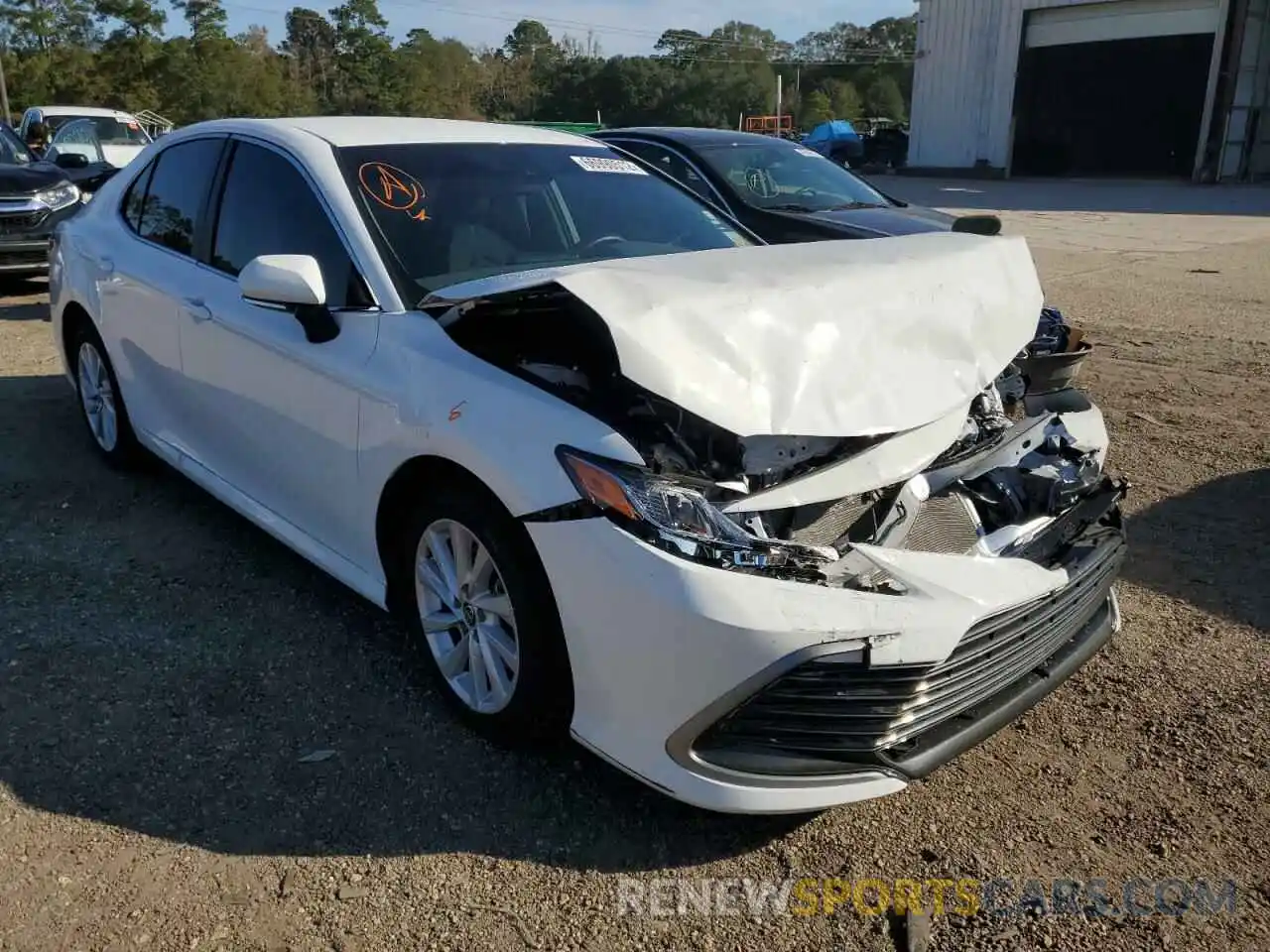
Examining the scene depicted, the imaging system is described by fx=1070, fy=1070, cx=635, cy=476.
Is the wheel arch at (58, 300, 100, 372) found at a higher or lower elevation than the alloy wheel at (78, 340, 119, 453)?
higher

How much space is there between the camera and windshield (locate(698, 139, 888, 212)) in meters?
8.09

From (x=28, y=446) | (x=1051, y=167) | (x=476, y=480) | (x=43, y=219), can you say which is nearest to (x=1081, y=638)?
(x=476, y=480)

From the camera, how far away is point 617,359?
2.67 metres

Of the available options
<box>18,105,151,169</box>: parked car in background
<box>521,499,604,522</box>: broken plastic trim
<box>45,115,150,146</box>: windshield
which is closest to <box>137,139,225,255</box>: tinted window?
<box>521,499,604,522</box>: broken plastic trim

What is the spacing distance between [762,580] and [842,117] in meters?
72.2

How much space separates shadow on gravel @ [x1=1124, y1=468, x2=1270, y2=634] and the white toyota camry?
2.84ft

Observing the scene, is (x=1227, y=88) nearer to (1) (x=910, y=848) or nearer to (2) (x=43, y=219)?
(2) (x=43, y=219)

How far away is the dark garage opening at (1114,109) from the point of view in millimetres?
35406

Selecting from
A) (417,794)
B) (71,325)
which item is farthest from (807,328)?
(71,325)

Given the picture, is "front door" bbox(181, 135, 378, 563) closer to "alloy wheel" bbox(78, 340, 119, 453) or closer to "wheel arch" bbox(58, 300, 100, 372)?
"alloy wheel" bbox(78, 340, 119, 453)

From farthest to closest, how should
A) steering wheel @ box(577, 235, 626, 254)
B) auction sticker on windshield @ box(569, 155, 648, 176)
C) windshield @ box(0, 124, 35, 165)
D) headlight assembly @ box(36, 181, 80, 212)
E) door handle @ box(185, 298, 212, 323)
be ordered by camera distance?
windshield @ box(0, 124, 35, 165) → headlight assembly @ box(36, 181, 80, 212) → auction sticker on windshield @ box(569, 155, 648, 176) → door handle @ box(185, 298, 212, 323) → steering wheel @ box(577, 235, 626, 254)

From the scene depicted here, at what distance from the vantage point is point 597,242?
3.76 metres

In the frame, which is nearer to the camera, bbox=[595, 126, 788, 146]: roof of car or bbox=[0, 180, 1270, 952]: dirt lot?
bbox=[0, 180, 1270, 952]: dirt lot

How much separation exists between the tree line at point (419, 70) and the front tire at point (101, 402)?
5074 centimetres
